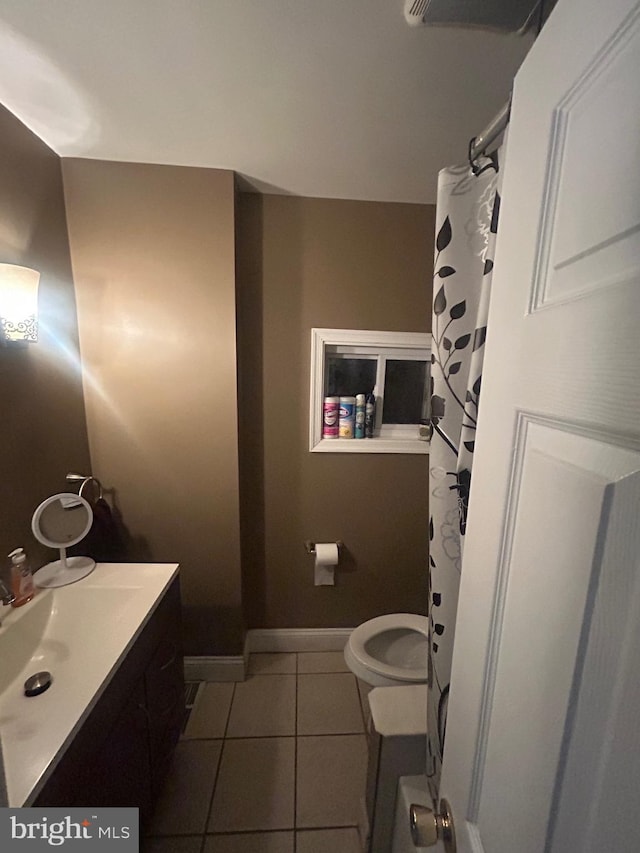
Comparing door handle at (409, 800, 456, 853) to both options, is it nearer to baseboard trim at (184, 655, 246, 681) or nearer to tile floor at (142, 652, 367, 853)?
tile floor at (142, 652, 367, 853)

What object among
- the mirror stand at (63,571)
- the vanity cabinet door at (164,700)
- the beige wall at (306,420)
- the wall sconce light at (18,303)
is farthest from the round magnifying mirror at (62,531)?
the beige wall at (306,420)

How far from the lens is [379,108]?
1100 mm

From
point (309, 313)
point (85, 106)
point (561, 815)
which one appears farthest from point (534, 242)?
point (85, 106)

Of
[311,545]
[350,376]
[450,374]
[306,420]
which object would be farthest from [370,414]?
[450,374]

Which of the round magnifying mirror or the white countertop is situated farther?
the round magnifying mirror

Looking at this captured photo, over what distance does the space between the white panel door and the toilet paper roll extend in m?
1.25

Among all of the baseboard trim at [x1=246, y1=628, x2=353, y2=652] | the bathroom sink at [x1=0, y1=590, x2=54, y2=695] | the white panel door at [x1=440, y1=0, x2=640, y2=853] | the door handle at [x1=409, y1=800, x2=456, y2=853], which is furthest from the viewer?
the baseboard trim at [x1=246, y1=628, x2=353, y2=652]

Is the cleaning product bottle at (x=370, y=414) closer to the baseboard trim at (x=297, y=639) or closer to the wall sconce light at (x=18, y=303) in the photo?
the baseboard trim at (x=297, y=639)

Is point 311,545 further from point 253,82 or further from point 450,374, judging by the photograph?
point 253,82

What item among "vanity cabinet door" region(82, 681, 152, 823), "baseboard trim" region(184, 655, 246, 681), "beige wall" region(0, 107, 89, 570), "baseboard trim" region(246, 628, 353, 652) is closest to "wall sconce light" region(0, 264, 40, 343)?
"beige wall" region(0, 107, 89, 570)

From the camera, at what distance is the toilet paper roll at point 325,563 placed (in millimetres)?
1789

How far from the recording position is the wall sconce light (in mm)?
1062

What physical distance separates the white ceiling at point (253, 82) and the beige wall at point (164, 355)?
0.52 ft

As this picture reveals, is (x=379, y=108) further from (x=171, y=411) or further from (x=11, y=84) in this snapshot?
(x=171, y=411)
